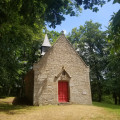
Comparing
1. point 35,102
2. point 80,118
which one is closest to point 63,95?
point 35,102

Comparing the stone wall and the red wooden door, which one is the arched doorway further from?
the stone wall

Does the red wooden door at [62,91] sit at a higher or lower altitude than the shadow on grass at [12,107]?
higher

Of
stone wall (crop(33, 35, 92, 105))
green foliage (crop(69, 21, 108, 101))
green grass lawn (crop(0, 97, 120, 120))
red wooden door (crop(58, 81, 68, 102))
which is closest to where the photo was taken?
green grass lawn (crop(0, 97, 120, 120))

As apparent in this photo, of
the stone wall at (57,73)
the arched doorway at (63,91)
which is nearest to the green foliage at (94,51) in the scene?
Answer: the stone wall at (57,73)

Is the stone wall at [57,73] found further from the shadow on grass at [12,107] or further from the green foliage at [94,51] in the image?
the green foliage at [94,51]

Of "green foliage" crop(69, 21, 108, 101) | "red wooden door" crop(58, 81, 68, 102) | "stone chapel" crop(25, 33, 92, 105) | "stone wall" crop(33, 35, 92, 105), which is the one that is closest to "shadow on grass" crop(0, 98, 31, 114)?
"stone chapel" crop(25, 33, 92, 105)

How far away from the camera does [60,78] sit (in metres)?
13.8

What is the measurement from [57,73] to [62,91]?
6.80 feet

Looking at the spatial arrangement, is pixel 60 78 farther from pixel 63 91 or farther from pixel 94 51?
pixel 94 51

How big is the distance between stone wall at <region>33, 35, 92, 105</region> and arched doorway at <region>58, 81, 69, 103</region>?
48cm

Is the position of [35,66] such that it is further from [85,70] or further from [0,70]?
[85,70]

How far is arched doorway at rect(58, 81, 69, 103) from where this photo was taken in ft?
44.9

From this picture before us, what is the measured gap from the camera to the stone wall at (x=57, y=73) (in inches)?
512

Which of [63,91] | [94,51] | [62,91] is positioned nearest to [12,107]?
[62,91]
